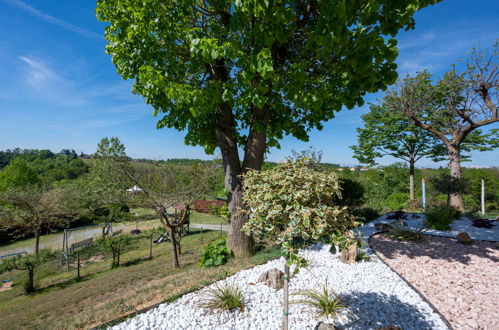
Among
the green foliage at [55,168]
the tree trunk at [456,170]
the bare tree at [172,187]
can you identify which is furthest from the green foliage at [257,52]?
the green foliage at [55,168]

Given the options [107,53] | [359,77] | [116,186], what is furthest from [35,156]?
[359,77]

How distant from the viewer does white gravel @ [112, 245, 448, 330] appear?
2.53m

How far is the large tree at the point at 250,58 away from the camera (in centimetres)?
315

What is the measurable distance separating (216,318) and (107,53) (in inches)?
204

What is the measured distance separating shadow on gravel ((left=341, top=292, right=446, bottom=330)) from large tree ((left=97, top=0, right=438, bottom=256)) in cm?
195

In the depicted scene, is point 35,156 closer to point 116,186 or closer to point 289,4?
point 116,186

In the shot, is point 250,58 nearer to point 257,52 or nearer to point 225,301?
point 257,52

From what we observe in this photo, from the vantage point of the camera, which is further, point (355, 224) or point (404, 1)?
point (404, 1)

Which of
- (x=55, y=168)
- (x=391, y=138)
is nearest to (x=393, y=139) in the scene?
(x=391, y=138)

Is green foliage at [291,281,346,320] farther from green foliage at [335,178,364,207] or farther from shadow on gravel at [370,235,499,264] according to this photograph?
green foliage at [335,178,364,207]

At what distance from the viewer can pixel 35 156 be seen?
203 ft

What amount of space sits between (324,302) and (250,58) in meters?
3.63

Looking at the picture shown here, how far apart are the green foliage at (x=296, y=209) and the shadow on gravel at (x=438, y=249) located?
135 inches

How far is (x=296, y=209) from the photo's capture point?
6.55 ft
